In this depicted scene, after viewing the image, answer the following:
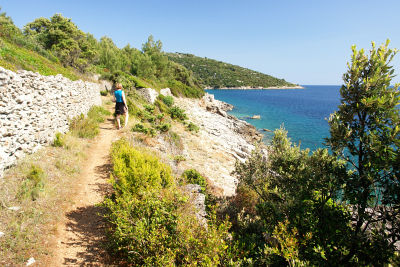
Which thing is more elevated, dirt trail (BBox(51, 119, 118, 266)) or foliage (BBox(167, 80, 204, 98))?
foliage (BBox(167, 80, 204, 98))

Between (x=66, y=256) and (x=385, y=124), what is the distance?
7.37 metres

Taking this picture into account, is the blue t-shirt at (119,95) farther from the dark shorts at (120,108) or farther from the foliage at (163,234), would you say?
the foliage at (163,234)

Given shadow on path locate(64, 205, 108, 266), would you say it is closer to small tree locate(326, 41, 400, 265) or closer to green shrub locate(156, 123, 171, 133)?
small tree locate(326, 41, 400, 265)

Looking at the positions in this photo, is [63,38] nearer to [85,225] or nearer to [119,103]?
[119,103]

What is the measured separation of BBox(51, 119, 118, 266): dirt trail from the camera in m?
4.54

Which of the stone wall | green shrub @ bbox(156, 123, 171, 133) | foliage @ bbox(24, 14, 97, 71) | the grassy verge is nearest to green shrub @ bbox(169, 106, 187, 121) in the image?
green shrub @ bbox(156, 123, 171, 133)

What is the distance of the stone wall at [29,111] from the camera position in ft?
20.7

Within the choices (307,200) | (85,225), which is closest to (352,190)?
(307,200)

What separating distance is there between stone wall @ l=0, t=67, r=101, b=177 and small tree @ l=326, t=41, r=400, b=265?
30.4ft

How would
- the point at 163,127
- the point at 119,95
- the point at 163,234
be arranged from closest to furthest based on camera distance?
the point at 163,234 < the point at 119,95 < the point at 163,127

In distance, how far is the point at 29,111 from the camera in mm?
7438

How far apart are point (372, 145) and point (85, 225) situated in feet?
23.2

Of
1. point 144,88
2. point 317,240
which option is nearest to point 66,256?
point 317,240

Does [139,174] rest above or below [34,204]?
above
